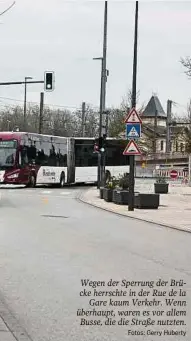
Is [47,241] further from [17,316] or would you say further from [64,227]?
[17,316]

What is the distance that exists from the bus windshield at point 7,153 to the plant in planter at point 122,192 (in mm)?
12827

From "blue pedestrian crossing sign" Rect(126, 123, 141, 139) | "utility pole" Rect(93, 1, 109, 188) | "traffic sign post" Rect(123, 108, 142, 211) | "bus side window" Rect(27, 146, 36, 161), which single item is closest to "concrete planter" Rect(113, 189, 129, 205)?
"traffic sign post" Rect(123, 108, 142, 211)

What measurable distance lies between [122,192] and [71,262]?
15083mm

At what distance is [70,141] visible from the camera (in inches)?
1781

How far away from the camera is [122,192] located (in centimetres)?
2500

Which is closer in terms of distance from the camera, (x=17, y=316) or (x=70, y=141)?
(x=17, y=316)

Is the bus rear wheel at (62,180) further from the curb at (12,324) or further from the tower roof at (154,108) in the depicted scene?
the tower roof at (154,108)

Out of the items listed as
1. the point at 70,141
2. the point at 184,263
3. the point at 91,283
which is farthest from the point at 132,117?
the point at 70,141

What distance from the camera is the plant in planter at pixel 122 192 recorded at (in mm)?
25164

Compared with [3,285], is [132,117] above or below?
above

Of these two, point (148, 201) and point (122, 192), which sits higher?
point (122, 192)

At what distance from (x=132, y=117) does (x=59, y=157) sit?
842 inches

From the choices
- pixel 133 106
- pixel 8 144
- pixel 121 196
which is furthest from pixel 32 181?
pixel 133 106

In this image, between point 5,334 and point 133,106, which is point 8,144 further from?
point 5,334
